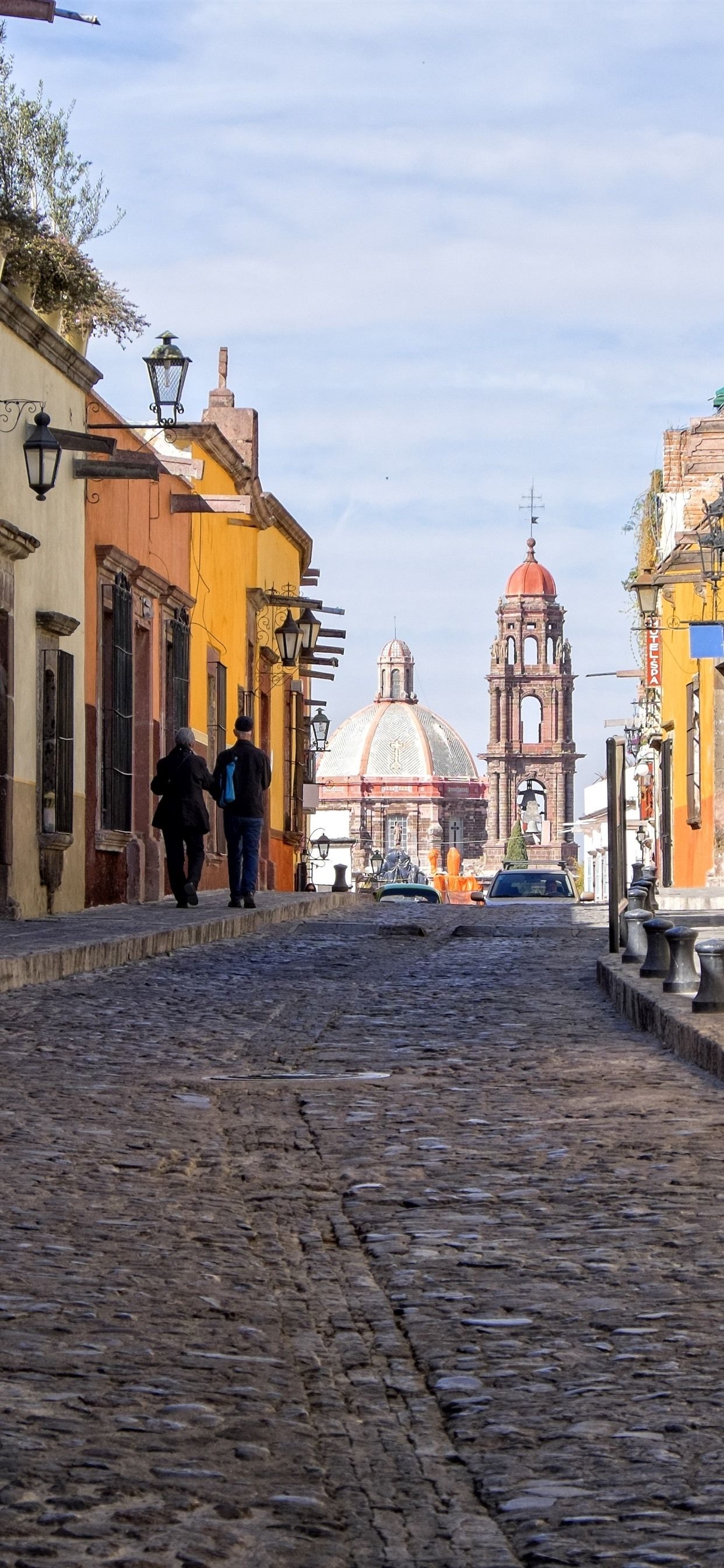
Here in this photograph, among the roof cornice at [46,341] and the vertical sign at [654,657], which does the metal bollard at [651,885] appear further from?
the vertical sign at [654,657]

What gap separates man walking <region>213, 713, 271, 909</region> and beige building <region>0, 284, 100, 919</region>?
49.2 inches

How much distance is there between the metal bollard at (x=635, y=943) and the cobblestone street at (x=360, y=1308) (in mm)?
3719

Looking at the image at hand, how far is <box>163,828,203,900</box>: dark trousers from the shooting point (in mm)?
18031

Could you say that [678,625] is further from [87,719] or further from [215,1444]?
[215,1444]

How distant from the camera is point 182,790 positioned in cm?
1778

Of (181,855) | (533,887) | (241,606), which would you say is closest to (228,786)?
(181,855)

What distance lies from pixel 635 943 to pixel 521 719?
390 ft

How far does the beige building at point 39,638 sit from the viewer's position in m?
16.2

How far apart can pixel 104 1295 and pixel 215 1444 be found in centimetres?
96

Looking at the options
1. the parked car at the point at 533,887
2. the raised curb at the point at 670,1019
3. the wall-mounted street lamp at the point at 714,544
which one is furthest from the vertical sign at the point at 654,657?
the raised curb at the point at 670,1019

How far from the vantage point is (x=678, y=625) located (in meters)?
30.5

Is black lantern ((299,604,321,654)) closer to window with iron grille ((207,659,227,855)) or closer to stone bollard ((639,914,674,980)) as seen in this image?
window with iron grille ((207,659,227,855))

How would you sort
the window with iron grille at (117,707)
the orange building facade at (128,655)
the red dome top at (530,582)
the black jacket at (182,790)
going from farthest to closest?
the red dome top at (530,582)
the window with iron grille at (117,707)
the orange building facade at (128,655)
the black jacket at (182,790)

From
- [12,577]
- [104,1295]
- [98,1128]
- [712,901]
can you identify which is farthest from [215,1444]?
[712,901]
